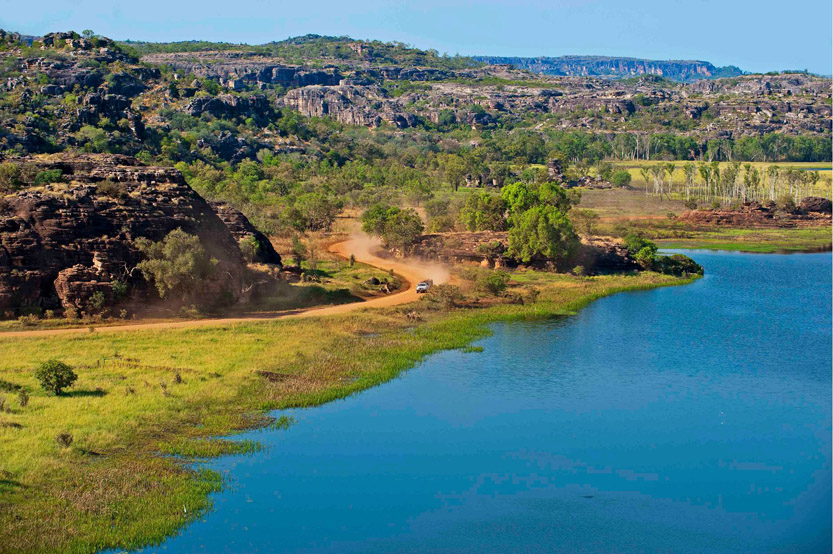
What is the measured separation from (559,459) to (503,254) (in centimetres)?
5254

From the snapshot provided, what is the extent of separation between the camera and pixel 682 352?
186 ft

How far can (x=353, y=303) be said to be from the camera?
67.4 m

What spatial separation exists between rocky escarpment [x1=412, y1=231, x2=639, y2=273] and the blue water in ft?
95.3

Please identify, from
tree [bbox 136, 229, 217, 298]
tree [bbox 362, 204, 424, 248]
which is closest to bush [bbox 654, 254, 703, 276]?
tree [bbox 362, 204, 424, 248]

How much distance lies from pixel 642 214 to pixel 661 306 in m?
83.1

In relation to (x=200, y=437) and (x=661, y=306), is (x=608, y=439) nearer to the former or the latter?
(x=200, y=437)

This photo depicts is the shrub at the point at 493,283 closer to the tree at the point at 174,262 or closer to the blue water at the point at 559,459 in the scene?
the blue water at the point at 559,459

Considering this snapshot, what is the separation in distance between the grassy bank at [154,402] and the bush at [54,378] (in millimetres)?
620

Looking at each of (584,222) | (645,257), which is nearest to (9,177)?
(645,257)

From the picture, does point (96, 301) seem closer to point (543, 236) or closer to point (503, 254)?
point (543, 236)

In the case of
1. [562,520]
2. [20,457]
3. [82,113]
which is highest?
[82,113]

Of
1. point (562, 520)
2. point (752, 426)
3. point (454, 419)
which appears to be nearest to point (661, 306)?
point (752, 426)

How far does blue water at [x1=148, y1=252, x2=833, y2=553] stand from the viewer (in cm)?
3028

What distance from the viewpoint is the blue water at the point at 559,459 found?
3028 centimetres
